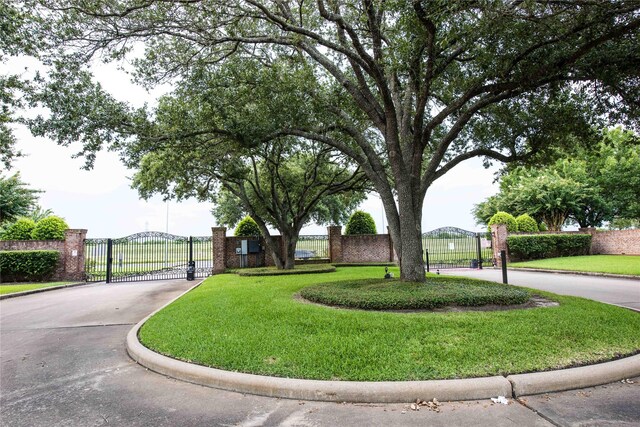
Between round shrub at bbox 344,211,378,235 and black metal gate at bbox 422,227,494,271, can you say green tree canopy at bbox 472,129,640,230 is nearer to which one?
black metal gate at bbox 422,227,494,271

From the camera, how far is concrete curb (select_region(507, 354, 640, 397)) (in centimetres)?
386

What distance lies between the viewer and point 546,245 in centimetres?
2433

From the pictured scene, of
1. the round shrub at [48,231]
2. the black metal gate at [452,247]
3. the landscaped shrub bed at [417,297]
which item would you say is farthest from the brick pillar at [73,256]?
the black metal gate at [452,247]

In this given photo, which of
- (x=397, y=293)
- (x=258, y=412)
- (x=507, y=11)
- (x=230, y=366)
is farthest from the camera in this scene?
(x=397, y=293)

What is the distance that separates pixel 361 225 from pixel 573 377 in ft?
69.9

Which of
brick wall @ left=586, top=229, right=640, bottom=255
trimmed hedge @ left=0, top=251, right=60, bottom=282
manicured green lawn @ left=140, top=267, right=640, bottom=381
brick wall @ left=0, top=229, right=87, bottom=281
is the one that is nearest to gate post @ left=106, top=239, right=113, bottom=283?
brick wall @ left=0, top=229, right=87, bottom=281

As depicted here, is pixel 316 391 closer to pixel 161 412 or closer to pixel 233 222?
pixel 161 412

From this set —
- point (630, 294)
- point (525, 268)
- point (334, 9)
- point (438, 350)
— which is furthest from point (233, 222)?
point (438, 350)

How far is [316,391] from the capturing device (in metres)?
3.84

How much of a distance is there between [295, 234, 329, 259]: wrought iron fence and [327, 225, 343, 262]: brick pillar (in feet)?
1.36

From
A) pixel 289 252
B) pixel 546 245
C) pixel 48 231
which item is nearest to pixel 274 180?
pixel 289 252

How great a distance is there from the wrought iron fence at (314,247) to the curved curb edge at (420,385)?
19960 millimetres

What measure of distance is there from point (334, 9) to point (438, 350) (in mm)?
8638

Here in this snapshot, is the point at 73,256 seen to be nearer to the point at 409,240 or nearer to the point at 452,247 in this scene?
the point at 409,240
